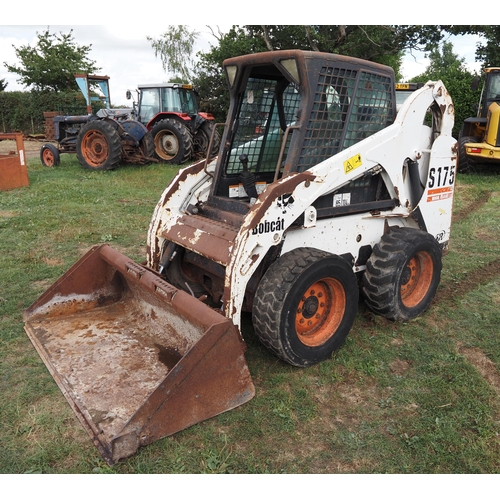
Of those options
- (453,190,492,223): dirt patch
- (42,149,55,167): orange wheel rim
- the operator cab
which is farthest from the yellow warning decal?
(42,149,55,167): orange wheel rim

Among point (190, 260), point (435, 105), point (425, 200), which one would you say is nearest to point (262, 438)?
point (190, 260)

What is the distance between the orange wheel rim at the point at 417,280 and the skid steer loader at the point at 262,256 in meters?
0.01

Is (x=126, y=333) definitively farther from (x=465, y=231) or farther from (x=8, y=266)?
(x=465, y=231)

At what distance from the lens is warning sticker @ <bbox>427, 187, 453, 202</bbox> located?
4297 millimetres

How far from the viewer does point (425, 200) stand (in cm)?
427

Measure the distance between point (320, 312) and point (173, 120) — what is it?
1026cm

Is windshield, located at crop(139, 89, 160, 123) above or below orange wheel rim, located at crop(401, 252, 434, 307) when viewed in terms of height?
above

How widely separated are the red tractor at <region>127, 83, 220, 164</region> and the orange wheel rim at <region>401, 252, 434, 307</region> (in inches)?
359

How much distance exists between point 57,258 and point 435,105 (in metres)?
4.30

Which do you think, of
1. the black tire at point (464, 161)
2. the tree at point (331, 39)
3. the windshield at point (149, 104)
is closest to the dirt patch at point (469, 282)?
the black tire at point (464, 161)

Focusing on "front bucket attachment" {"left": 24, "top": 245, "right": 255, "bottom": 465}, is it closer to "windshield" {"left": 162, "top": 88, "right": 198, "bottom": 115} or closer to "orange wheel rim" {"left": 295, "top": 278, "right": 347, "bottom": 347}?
"orange wheel rim" {"left": 295, "top": 278, "right": 347, "bottom": 347}

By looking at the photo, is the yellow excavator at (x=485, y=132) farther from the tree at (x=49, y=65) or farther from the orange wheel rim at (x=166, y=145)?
the tree at (x=49, y=65)

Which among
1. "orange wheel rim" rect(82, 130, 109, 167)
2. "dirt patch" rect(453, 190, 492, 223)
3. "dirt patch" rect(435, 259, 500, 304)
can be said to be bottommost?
"dirt patch" rect(435, 259, 500, 304)

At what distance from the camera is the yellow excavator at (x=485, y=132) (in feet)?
34.6
